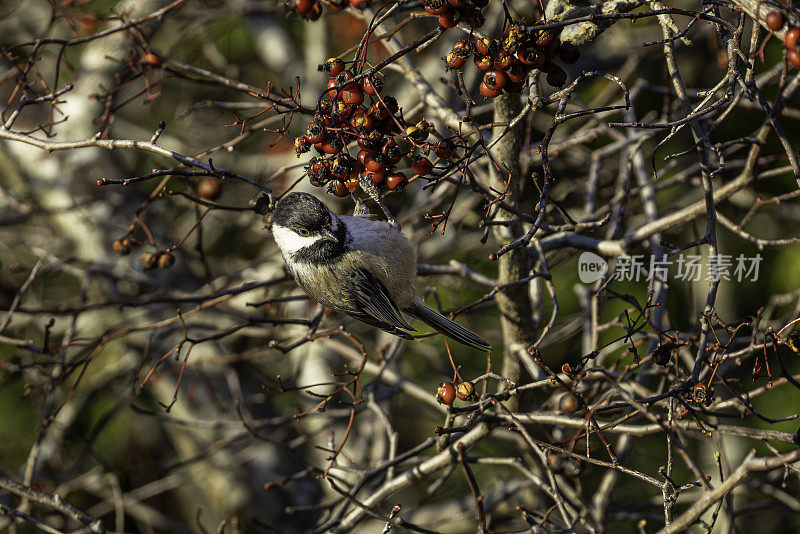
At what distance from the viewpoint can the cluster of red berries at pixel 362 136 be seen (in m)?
1.85

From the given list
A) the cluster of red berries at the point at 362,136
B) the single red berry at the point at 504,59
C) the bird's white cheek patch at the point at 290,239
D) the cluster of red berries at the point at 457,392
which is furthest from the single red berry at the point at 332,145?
the cluster of red berries at the point at 457,392

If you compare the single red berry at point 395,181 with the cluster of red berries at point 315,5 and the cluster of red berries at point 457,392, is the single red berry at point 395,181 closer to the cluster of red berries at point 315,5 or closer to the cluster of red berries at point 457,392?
the cluster of red berries at point 315,5

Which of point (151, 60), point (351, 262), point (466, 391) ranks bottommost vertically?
point (466, 391)

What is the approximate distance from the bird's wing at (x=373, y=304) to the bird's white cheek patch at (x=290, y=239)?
0.25 metres

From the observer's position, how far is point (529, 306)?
2.60 metres

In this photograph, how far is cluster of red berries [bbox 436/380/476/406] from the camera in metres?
2.03

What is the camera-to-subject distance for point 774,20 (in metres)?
1.48

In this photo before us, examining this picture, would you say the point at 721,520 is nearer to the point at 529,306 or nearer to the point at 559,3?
the point at 529,306

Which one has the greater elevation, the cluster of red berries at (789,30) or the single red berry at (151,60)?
the single red berry at (151,60)

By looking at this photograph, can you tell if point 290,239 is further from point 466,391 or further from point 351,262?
point 466,391

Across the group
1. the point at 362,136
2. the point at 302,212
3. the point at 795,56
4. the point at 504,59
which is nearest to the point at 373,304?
the point at 302,212

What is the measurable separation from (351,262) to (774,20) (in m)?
1.73

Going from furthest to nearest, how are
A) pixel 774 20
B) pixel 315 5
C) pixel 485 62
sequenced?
pixel 315 5
pixel 485 62
pixel 774 20

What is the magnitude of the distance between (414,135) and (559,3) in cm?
69
